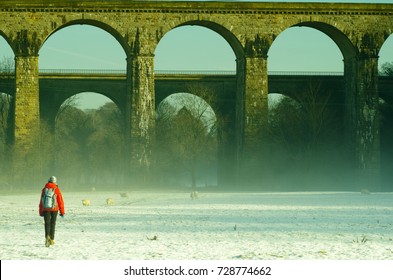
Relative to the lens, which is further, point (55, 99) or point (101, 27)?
point (55, 99)

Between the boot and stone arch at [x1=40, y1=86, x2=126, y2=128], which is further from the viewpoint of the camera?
stone arch at [x1=40, y1=86, x2=126, y2=128]

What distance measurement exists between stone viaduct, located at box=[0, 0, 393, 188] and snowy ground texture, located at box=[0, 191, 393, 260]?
14.3 metres

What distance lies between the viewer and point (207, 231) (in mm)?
22812

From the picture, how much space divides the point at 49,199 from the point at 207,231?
4.92 metres

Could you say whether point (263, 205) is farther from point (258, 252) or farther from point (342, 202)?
point (258, 252)

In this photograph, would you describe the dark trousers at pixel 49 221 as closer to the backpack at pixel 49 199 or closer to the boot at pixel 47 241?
the boot at pixel 47 241

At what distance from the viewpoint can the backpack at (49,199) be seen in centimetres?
1947

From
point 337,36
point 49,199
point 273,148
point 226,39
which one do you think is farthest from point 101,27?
point 49,199

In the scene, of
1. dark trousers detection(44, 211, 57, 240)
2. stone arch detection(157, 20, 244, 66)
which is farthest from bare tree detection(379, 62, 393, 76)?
dark trousers detection(44, 211, 57, 240)

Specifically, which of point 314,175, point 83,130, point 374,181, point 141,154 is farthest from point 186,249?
point 83,130

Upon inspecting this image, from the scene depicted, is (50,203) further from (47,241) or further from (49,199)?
(47,241)

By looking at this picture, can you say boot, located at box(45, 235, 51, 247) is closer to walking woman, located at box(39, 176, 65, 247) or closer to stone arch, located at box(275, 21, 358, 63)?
walking woman, located at box(39, 176, 65, 247)

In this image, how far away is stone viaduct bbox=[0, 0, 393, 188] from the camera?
47.6 m

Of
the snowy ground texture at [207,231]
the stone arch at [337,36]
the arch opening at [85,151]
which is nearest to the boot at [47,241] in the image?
the snowy ground texture at [207,231]
